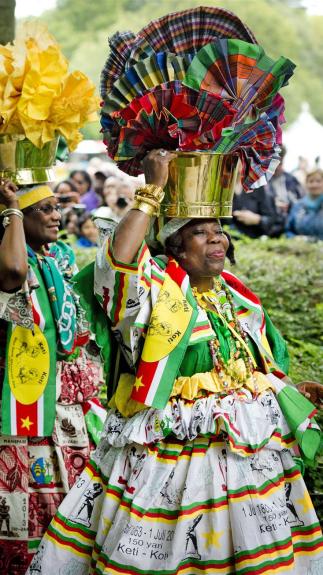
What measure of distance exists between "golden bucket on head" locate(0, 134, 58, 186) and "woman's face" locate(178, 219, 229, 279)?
1.24 metres

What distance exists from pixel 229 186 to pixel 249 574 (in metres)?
1.68

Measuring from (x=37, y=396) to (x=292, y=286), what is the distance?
4406mm

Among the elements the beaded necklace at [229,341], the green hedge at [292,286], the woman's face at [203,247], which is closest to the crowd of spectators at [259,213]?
the green hedge at [292,286]

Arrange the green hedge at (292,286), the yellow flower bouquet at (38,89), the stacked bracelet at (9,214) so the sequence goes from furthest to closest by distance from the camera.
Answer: the green hedge at (292,286), the yellow flower bouquet at (38,89), the stacked bracelet at (9,214)

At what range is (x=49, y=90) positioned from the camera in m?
5.19

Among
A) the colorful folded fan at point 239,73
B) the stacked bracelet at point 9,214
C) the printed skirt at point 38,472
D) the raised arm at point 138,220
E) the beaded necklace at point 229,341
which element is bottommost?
the printed skirt at point 38,472

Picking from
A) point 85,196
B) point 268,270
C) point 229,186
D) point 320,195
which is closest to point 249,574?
point 229,186

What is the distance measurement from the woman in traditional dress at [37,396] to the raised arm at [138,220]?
1.13 metres

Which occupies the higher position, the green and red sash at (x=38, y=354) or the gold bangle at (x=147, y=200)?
the gold bangle at (x=147, y=200)

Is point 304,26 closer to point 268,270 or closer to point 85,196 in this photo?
point 85,196

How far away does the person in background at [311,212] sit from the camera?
505 inches

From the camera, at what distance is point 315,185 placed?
12.9 meters

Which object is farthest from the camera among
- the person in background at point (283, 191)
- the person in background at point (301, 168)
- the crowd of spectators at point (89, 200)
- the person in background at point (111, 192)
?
the person in background at point (301, 168)

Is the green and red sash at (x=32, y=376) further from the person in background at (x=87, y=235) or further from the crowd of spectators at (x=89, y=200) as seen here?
the person in background at (x=87, y=235)
